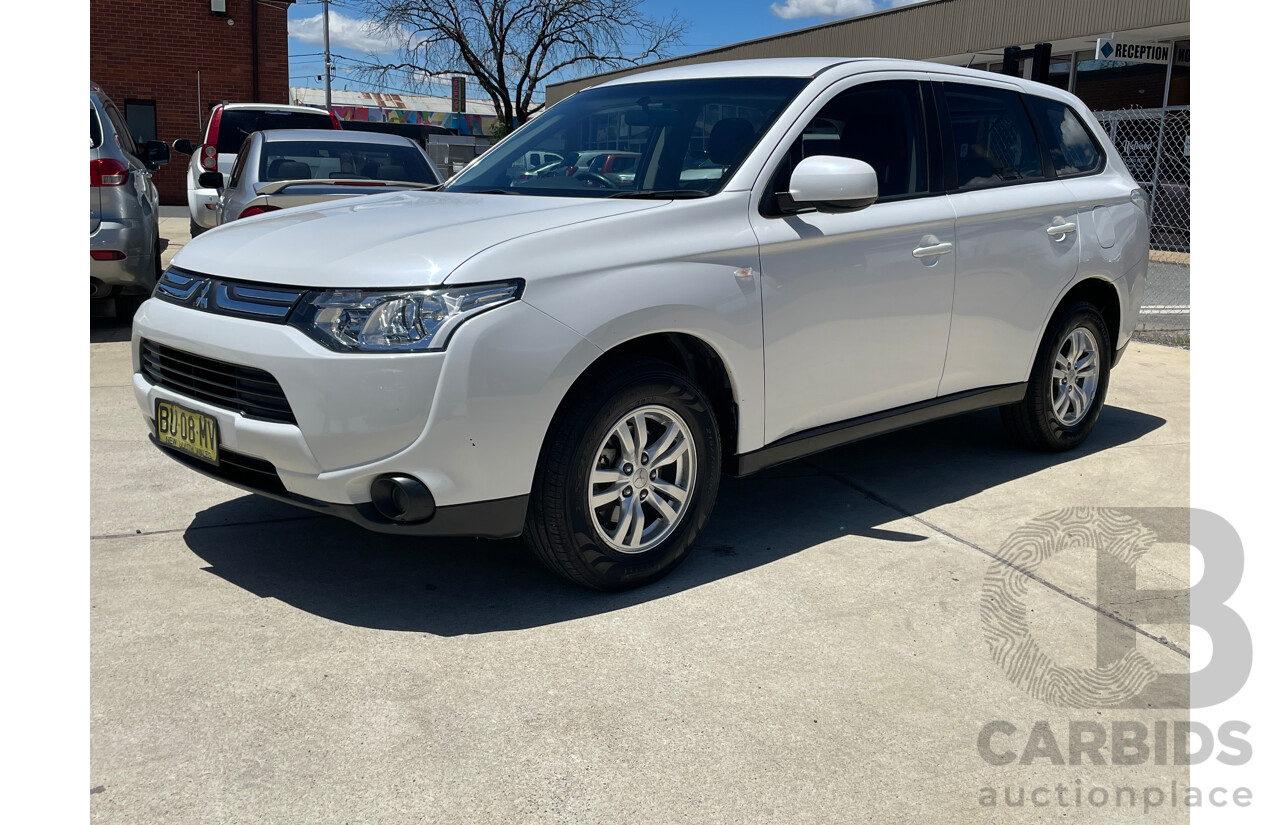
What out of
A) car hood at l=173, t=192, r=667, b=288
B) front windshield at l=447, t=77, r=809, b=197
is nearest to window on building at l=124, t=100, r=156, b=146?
front windshield at l=447, t=77, r=809, b=197

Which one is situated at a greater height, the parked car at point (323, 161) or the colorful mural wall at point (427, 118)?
the colorful mural wall at point (427, 118)

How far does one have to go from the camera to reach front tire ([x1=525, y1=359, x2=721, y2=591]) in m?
3.49

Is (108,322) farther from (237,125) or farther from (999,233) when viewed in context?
(999,233)

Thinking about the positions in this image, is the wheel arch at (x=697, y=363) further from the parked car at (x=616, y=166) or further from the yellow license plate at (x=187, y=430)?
the yellow license plate at (x=187, y=430)

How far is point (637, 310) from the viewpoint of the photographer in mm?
3547

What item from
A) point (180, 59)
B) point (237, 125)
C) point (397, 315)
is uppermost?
point (180, 59)

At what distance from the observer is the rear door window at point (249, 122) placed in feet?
44.2

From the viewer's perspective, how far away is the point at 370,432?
3225 mm

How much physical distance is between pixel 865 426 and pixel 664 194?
4.27 feet

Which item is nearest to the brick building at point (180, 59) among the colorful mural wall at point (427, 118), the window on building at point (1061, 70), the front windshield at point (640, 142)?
the window on building at point (1061, 70)

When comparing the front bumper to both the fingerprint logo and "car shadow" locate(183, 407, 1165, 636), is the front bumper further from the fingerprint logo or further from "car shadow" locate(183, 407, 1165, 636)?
the fingerprint logo

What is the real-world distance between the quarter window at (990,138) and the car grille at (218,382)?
299 centimetres

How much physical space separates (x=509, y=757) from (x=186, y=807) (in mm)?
755

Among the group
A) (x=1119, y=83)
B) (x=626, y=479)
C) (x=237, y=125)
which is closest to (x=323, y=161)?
(x=237, y=125)
